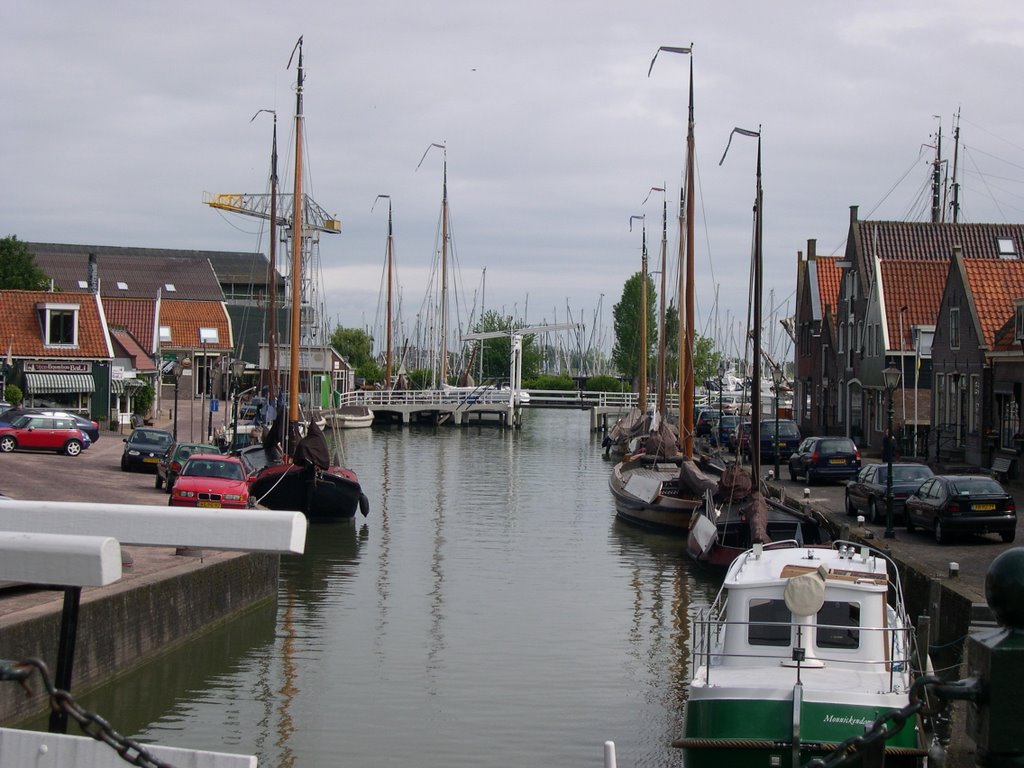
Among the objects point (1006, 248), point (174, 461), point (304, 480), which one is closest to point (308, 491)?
point (304, 480)

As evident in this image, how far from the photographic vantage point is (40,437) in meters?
46.7

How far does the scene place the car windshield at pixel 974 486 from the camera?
25.9 meters

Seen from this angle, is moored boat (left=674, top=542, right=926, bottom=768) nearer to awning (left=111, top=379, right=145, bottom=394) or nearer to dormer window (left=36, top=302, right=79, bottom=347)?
dormer window (left=36, top=302, right=79, bottom=347)

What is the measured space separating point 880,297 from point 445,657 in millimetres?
37843

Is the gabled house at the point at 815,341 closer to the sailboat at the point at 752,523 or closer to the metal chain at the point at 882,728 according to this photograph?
the sailboat at the point at 752,523

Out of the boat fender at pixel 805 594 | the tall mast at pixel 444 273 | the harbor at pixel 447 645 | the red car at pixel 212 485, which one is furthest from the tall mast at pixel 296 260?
the tall mast at pixel 444 273

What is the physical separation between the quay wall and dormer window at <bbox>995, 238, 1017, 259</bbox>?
144ft

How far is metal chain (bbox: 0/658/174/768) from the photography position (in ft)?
14.9

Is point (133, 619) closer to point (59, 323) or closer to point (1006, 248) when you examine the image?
point (59, 323)

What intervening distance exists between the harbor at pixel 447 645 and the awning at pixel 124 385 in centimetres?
2446

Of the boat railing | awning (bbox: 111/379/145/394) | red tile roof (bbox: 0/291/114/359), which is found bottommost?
the boat railing

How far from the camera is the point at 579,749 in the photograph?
16047 mm

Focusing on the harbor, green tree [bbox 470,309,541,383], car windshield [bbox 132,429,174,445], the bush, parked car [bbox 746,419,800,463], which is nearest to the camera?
the harbor

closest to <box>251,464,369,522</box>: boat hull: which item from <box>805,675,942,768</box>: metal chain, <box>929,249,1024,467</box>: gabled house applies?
<box>929,249,1024,467</box>: gabled house
